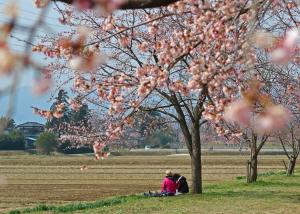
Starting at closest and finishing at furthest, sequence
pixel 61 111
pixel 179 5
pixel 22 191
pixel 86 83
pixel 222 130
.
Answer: pixel 179 5
pixel 61 111
pixel 86 83
pixel 222 130
pixel 22 191

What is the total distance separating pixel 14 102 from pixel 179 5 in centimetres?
388

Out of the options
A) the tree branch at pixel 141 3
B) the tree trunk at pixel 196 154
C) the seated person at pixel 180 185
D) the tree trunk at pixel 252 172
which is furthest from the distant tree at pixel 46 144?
the tree branch at pixel 141 3

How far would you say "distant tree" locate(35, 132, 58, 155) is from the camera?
274ft

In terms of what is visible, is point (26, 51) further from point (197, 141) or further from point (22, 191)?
point (22, 191)

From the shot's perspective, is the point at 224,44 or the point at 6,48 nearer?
the point at 6,48

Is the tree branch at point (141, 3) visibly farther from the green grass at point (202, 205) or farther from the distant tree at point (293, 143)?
the distant tree at point (293, 143)

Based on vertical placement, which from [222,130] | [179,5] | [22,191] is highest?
[179,5]

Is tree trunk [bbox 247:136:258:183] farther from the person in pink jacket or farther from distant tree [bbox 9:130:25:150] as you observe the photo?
distant tree [bbox 9:130:25:150]

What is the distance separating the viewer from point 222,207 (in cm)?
1352

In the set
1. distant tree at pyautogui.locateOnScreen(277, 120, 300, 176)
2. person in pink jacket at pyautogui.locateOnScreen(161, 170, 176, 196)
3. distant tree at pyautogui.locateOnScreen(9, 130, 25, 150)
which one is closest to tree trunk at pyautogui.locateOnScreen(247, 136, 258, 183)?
distant tree at pyautogui.locateOnScreen(277, 120, 300, 176)

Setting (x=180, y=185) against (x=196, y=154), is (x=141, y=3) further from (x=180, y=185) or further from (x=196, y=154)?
(x=196, y=154)

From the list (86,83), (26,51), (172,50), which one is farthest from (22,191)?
(26,51)

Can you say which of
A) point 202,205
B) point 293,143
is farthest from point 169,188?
point 293,143

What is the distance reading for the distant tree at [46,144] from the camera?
274 ft
